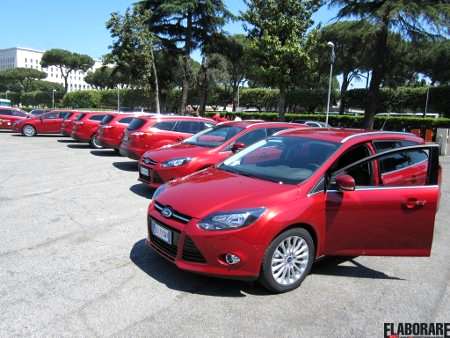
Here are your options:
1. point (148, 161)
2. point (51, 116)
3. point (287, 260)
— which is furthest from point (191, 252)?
point (51, 116)

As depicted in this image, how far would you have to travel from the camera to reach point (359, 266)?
478 cm

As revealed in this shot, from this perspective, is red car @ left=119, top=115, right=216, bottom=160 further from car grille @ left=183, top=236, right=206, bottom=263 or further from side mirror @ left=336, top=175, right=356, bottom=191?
side mirror @ left=336, top=175, right=356, bottom=191

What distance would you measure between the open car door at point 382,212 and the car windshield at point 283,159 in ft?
0.98

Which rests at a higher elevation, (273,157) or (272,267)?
(273,157)

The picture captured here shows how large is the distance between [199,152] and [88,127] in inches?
398

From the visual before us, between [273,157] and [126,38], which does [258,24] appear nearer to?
[126,38]

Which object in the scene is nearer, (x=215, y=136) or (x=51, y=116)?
(x=215, y=136)

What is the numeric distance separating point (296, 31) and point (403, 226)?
22910 mm

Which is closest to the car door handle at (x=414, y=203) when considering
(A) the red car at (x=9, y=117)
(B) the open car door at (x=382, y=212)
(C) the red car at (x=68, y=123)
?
(B) the open car door at (x=382, y=212)

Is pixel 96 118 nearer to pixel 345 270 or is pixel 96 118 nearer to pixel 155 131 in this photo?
pixel 155 131

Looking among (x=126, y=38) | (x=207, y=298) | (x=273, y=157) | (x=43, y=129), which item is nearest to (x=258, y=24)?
(x=126, y=38)

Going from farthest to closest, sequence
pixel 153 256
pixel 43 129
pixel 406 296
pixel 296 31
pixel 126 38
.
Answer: pixel 126 38 → pixel 296 31 → pixel 43 129 → pixel 153 256 → pixel 406 296

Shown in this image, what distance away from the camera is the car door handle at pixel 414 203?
14.2 ft

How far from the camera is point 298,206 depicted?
3.87m
